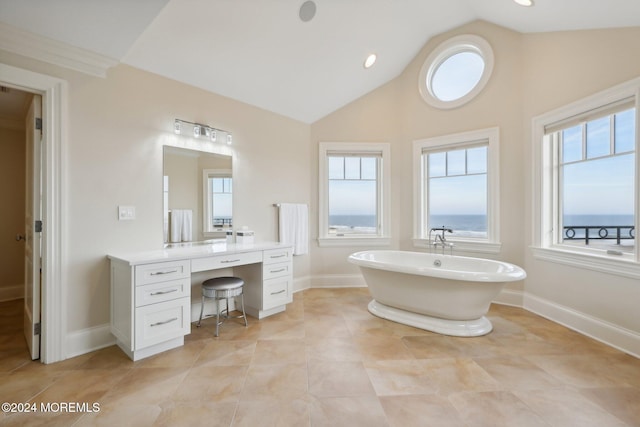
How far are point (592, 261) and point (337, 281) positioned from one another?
2772 mm

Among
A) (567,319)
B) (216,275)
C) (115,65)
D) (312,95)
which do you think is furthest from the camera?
(312,95)

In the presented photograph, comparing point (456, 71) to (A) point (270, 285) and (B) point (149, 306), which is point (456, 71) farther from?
(B) point (149, 306)

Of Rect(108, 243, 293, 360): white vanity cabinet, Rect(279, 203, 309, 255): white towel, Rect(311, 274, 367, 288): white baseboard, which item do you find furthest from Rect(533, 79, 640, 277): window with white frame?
Rect(108, 243, 293, 360): white vanity cabinet

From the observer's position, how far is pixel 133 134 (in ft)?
8.29

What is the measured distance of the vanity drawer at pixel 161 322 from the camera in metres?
2.12

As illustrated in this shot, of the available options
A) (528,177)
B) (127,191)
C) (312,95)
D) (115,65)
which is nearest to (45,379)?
(127,191)

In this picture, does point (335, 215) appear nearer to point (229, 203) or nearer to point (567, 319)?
point (229, 203)

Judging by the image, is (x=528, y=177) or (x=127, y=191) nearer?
(x=127, y=191)

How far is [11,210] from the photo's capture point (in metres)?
3.68

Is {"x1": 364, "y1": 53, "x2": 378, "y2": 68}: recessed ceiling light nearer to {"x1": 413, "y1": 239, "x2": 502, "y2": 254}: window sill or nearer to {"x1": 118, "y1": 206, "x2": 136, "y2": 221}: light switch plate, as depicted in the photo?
{"x1": 413, "y1": 239, "x2": 502, "y2": 254}: window sill

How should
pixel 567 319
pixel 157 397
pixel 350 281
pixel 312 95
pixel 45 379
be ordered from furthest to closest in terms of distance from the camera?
pixel 350 281
pixel 312 95
pixel 567 319
pixel 45 379
pixel 157 397

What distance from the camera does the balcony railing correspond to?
2.45 meters

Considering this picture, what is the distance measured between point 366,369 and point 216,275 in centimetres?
190

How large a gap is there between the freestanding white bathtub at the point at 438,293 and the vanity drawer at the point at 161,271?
1664 mm
